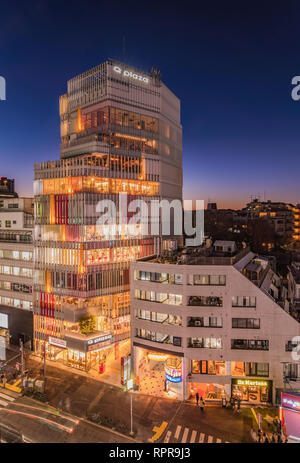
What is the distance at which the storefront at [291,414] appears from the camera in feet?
104

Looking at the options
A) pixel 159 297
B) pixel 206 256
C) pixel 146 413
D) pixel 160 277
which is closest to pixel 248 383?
pixel 146 413

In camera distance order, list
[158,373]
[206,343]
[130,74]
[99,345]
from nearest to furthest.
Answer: [206,343] → [158,373] → [99,345] → [130,74]

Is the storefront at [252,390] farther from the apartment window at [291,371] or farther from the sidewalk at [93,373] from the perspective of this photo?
the sidewalk at [93,373]

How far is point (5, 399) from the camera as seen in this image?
4244 centimetres

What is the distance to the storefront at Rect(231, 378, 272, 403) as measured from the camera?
40.0 metres

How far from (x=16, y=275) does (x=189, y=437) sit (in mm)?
45058

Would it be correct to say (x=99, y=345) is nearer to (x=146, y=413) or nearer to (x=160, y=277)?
(x=146, y=413)

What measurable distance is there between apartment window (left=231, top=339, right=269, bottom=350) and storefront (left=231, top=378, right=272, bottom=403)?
4.37 m

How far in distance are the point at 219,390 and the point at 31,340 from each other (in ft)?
124

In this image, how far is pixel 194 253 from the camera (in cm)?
5259

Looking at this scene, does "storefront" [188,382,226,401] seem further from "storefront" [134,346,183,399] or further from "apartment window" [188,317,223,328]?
"apartment window" [188,317,223,328]

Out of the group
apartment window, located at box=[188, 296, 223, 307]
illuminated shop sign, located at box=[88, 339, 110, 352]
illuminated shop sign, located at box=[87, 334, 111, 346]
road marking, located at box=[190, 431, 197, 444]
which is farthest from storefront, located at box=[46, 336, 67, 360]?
→ road marking, located at box=[190, 431, 197, 444]

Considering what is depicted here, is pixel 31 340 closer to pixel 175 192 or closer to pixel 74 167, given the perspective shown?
pixel 74 167

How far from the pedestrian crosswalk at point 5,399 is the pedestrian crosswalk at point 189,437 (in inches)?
935
